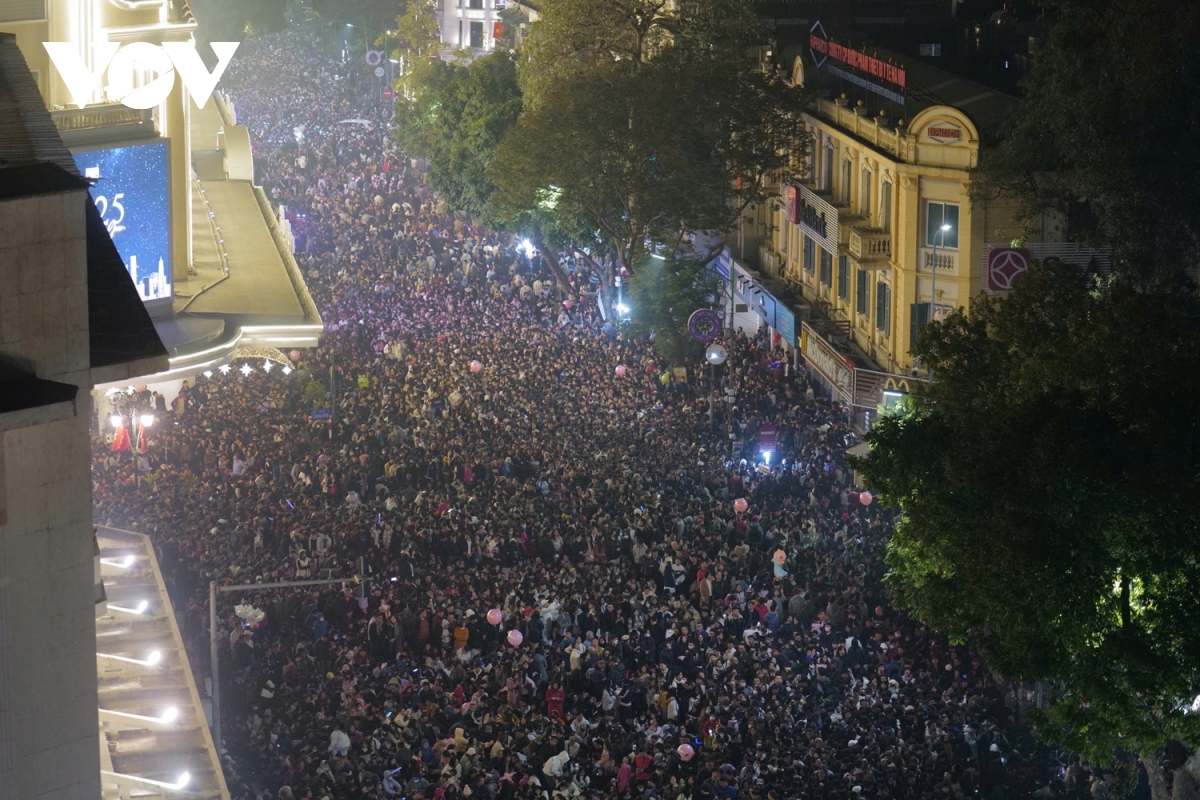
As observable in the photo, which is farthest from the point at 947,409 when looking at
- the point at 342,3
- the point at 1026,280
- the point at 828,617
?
the point at 342,3

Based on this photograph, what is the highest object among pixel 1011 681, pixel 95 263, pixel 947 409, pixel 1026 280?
pixel 95 263

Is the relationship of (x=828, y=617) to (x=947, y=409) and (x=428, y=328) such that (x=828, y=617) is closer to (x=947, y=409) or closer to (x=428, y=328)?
(x=947, y=409)

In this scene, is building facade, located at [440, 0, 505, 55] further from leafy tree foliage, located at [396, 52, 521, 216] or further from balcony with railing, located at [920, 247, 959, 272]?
balcony with railing, located at [920, 247, 959, 272]

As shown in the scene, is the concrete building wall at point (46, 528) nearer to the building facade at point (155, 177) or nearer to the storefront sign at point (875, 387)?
the building facade at point (155, 177)

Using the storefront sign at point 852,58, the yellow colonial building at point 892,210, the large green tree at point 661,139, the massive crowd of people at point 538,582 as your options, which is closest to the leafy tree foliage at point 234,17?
the large green tree at point 661,139

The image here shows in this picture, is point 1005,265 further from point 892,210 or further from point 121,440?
point 121,440
